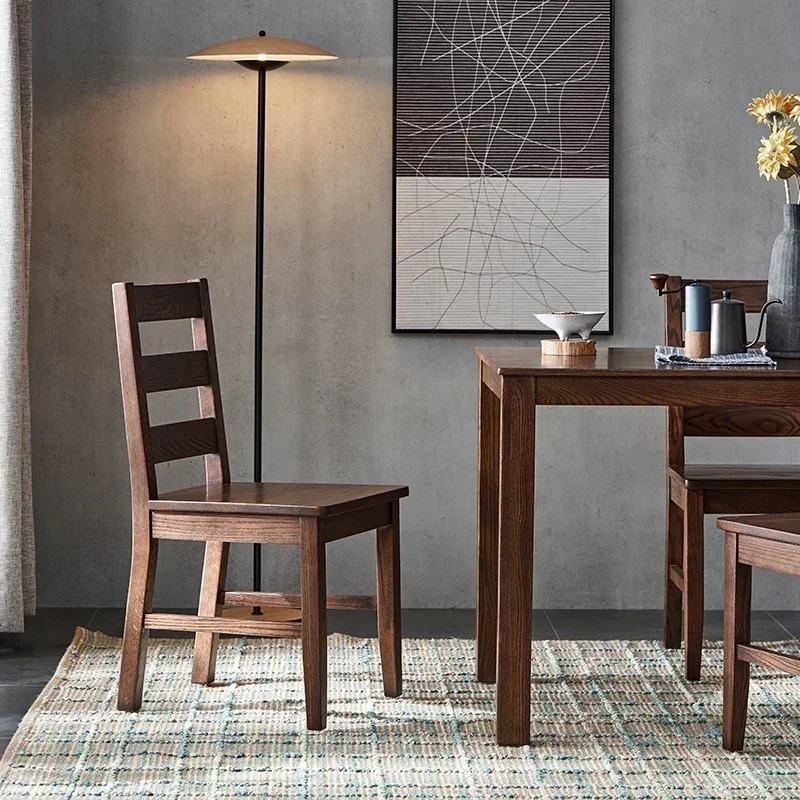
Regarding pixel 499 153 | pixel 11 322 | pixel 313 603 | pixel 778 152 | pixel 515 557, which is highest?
pixel 499 153

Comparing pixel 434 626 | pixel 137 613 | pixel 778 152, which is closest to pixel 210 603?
pixel 137 613

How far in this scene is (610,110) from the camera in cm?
360

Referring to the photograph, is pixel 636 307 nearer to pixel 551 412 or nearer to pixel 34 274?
pixel 551 412

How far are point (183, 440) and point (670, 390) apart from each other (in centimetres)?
111

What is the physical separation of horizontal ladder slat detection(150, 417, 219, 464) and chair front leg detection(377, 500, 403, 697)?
46cm

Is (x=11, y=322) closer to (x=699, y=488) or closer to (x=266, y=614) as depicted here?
(x=266, y=614)

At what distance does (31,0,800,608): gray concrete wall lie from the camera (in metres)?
3.58

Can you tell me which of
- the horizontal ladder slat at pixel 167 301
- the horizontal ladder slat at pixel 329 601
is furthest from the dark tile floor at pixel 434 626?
the horizontal ladder slat at pixel 167 301

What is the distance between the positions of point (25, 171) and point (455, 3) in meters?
1.37

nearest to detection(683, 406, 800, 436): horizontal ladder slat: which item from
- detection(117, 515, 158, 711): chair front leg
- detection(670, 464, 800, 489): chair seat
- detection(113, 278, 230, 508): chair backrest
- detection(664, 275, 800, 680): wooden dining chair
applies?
detection(664, 275, 800, 680): wooden dining chair

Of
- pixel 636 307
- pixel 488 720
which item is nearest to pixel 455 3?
pixel 636 307

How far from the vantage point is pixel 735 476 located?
115 inches

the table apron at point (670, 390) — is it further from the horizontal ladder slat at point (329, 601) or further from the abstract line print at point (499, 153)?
the abstract line print at point (499, 153)

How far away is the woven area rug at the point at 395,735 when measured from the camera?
218 cm
